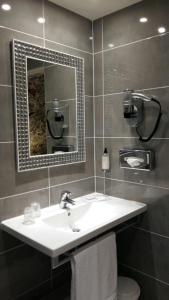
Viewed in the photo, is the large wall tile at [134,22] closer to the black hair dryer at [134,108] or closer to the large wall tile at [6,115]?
the black hair dryer at [134,108]

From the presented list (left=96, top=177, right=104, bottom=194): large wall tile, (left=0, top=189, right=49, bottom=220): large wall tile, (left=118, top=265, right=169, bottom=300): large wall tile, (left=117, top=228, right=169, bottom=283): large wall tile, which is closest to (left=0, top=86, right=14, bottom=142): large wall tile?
(left=0, top=189, right=49, bottom=220): large wall tile

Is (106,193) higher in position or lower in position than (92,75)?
lower

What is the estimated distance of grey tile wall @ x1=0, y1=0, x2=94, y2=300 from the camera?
1.49 meters

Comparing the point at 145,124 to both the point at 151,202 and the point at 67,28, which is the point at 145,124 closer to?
the point at 151,202

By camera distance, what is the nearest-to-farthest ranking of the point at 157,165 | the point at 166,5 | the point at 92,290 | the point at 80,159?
the point at 92,290 → the point at 166,5 → the point at 157,165 → the point at 80,159

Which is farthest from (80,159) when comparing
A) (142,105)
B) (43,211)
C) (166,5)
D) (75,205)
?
(166,5)

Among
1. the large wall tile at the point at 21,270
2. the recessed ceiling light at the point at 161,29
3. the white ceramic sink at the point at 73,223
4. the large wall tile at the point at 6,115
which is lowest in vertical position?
the large wall tile at the point at 21,270

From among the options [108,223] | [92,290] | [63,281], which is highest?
[108,223]

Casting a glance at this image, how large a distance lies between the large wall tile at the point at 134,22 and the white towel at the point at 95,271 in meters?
1.39

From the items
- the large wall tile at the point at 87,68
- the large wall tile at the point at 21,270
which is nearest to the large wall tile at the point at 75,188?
the large wall tile at the point at 21,270

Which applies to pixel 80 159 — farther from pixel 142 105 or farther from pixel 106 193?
pixel 142 105

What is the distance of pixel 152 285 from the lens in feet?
6.02

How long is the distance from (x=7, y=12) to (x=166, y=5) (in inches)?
39.8

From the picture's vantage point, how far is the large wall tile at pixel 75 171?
1801mm
